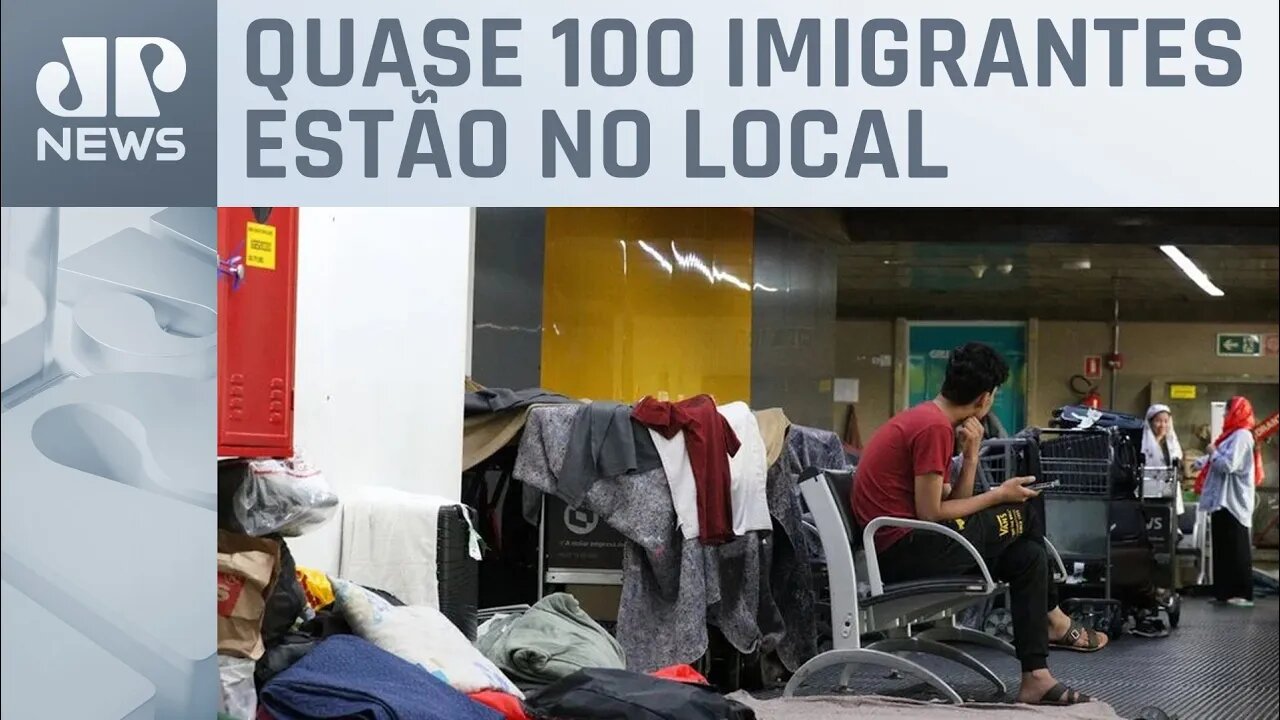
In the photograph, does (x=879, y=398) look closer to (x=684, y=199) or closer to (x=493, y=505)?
(x=493, y=505)

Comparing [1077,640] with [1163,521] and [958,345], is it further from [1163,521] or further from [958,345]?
[958,345]

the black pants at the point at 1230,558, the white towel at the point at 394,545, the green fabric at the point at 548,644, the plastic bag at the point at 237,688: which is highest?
the white towel at the point at 394,545

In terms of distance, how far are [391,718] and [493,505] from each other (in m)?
2.04

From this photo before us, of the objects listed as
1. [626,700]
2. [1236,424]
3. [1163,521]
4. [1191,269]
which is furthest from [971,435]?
[1236,424]

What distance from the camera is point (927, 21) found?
2295 mm

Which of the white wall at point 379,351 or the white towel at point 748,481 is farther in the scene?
the white towel at point 748,481

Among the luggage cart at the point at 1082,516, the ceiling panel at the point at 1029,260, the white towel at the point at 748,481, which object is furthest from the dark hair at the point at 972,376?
the ceiling panel at the point at 1029,260

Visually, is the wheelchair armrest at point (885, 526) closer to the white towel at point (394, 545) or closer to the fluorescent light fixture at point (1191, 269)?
Answer: the white towel at point (394, 545)

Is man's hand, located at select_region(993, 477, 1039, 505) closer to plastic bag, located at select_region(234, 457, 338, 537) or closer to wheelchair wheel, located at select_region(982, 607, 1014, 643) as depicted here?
wheelchair wheel, located at select_region(982, 607, 1014, 643)

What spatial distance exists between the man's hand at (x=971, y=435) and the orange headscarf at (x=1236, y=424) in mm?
4287

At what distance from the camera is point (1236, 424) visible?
8438 millimetres

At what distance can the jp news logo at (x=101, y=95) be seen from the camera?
2.27 m

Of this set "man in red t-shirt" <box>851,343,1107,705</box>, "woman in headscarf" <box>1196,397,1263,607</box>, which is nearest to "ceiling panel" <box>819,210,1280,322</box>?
"woman in headscarf" <box>1196,397,1263,607</box>

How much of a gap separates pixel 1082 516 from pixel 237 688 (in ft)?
11.9
